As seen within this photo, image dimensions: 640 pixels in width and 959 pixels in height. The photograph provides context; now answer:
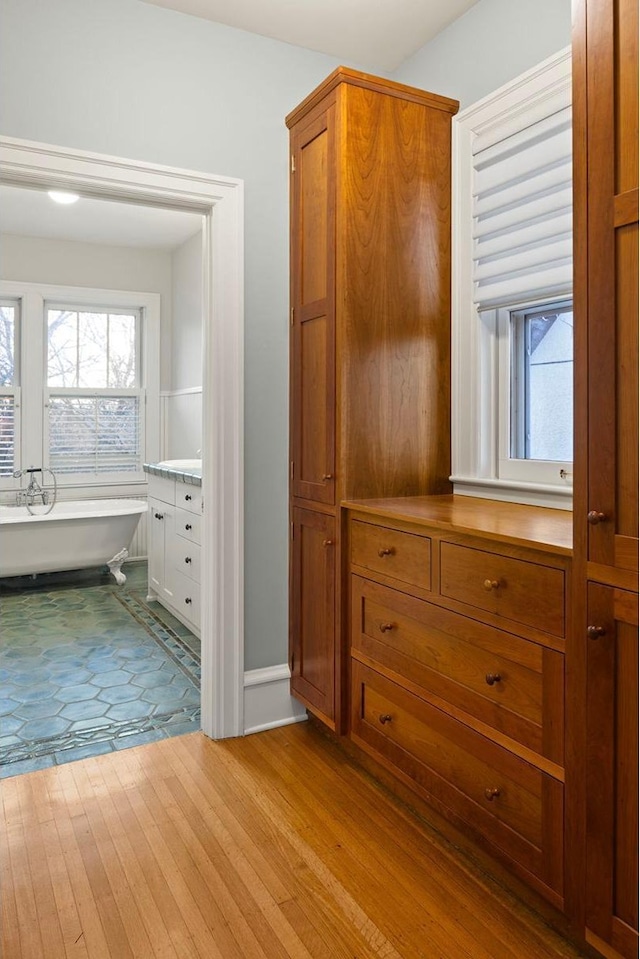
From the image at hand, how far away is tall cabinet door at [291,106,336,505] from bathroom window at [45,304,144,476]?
11.3 ft

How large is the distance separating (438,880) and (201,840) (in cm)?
69

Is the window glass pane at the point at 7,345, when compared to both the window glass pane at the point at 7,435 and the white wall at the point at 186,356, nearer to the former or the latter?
the window glass pane at the point at 7,435

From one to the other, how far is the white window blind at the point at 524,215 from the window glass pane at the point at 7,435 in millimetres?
4201

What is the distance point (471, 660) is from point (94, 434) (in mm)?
4568

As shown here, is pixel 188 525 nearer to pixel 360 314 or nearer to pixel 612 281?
pixel 360 314

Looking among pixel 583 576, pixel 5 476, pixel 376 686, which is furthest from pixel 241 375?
pixel 5 476

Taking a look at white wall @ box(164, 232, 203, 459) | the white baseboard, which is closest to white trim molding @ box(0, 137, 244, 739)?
the white baseboard

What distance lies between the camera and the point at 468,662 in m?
1.76

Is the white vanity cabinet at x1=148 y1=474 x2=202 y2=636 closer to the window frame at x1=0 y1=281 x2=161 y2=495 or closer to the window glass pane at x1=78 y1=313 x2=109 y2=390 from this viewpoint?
the window frame at x1=0 y1=281 x2=161 y2=495

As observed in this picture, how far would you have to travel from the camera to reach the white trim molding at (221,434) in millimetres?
2496

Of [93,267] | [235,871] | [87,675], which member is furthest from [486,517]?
[93,267]

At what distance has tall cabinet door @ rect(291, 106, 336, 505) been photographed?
2.32 m

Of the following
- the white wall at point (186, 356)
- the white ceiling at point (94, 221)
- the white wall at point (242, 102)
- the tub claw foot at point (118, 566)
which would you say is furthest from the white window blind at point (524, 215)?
the tub claw foot at point (118, 566)

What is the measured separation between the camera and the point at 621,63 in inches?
51.7
